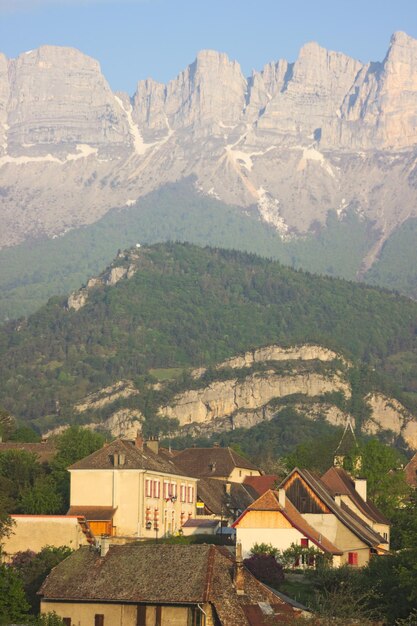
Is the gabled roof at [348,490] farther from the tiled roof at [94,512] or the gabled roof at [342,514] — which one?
the tiled roof at [94,512]

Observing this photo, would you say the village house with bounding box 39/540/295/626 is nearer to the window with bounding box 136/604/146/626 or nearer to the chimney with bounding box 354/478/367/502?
the window with bounding box 136/604/146/626

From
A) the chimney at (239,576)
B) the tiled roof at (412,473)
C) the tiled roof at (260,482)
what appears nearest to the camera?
the chimney at (239,576)

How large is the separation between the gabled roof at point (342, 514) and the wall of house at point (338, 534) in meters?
0.41

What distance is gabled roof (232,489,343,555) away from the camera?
108438 millimetres

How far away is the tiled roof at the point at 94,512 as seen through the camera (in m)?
113

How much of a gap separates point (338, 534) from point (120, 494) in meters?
15.8

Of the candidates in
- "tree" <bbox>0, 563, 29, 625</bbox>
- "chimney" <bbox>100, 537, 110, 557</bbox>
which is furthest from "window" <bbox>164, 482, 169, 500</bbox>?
"tree" <bbox>0, 563, 29, 625</bbox>

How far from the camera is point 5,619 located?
281ft

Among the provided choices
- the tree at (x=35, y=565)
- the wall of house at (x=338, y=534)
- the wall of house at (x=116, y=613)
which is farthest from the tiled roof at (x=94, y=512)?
the wall of house at (x=116, y=613)

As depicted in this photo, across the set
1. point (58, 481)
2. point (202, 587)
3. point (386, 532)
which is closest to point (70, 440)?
point (58, 481)

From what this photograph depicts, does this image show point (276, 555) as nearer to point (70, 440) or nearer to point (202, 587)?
point (202, 587)

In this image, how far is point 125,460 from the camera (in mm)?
118375

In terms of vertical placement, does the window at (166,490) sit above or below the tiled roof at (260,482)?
below

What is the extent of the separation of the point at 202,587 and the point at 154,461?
1601 inches
